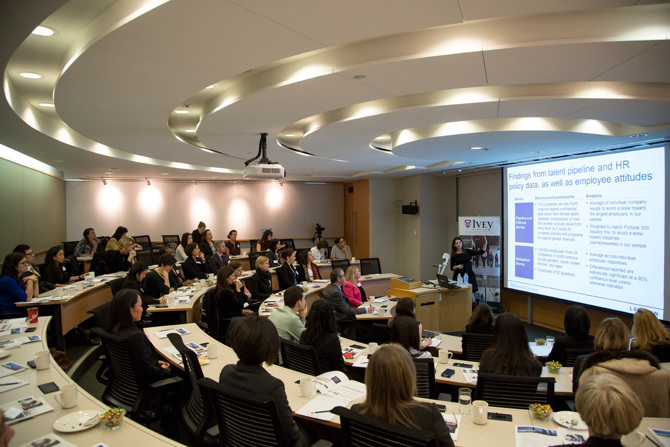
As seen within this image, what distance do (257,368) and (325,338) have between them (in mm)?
1274

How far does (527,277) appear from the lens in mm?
8547

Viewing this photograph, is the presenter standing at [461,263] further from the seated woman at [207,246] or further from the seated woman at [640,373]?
the seated woman at [640,373]

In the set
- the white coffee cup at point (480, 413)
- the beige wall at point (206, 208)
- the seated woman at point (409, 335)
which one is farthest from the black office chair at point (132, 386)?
the beige wall at point (206, 208)

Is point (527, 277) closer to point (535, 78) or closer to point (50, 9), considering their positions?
point (535, 78)

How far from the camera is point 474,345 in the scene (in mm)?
4227

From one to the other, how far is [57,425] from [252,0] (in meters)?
2.63

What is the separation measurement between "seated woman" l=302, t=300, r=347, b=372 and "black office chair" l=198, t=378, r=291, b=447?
1330mm

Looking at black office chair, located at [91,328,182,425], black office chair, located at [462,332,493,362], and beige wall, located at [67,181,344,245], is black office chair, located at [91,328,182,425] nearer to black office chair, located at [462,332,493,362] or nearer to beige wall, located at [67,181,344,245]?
black office chair, located at [462,332,493,362]

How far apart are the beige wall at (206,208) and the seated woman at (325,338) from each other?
11.5 m

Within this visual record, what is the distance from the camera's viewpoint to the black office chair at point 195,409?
283 cm

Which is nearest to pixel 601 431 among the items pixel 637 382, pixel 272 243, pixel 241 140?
pixel 637 382

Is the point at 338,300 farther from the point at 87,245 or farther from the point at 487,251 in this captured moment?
the point at 87,245

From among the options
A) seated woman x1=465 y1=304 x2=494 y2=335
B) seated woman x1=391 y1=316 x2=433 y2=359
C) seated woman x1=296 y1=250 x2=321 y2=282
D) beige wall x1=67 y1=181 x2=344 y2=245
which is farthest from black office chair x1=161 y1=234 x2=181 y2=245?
seated woman x1=391 y1=316 x2=433 y2=359

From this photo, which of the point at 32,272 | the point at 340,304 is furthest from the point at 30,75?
the point at 340,304
